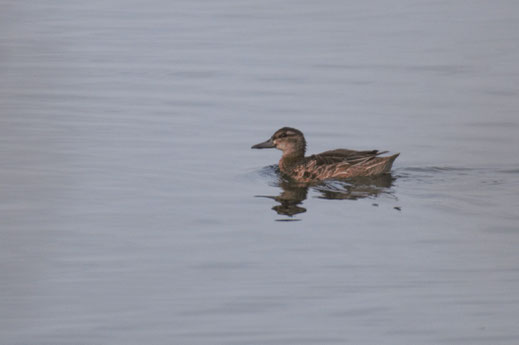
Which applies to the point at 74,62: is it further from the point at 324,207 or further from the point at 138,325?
the point at 138,325

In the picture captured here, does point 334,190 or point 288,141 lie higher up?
point 288,141

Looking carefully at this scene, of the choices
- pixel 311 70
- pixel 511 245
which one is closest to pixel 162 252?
pixel 511 245

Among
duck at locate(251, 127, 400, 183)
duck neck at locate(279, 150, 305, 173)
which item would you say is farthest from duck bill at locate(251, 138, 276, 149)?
duck neck at locate(279, 150, 305, 173)

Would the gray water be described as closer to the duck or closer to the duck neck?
the duck

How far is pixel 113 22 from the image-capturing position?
78.6 ft

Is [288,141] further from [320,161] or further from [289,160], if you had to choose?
[320,161]

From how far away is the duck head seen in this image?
12859 mm

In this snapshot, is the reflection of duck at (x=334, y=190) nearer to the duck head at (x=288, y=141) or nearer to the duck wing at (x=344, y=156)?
the duck wing at (x=344, y=156)

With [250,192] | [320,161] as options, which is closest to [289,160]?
[320,161]

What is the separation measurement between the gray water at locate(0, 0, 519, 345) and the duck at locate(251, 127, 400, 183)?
217 mm

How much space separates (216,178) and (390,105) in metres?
4.39

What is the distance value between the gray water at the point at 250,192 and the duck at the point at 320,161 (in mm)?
217

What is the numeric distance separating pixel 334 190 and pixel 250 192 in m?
1.03

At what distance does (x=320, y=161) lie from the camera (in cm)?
1222
